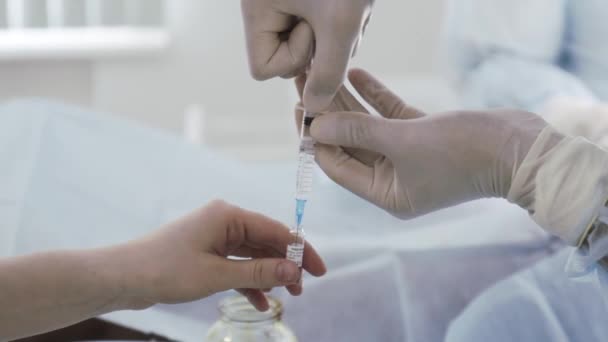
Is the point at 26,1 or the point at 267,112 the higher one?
the point at 26,1

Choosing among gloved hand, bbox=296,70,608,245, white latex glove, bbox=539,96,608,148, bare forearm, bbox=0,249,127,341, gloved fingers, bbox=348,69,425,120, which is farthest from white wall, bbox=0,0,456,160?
bare forearm, bbox=0,249,127,341

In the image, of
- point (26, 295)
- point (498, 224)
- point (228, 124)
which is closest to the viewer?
point (26, 295)

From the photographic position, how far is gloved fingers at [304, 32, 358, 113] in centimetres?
71

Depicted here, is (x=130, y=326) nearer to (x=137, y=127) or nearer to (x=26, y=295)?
(x=26, y=295)

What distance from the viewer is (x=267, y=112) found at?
2793 mm

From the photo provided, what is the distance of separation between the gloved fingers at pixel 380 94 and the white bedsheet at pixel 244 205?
0.20 metres

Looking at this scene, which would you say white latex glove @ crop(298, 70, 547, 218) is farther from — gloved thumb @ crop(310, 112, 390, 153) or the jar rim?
the jar rim

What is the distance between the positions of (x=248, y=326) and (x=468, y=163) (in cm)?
25

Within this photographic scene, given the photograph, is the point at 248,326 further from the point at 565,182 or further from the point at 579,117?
the point at 579,117

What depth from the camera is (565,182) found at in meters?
0.69

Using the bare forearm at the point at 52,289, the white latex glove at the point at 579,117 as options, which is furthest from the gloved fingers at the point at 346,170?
the white latex glove at the point at 579,117

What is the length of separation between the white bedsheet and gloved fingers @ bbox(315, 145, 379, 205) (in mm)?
173

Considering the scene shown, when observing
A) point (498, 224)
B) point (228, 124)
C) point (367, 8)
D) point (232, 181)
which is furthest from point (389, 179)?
point (228, 124)

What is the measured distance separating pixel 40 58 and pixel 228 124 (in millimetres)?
661
